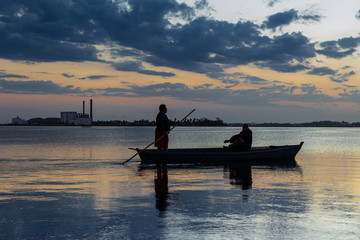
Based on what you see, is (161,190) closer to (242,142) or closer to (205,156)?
(205,156)

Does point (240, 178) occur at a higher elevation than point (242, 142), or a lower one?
lower

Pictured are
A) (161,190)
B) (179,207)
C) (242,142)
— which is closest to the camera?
(179,207)

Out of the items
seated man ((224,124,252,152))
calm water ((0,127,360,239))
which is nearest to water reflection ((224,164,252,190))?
calm water ((0,127,360,239))

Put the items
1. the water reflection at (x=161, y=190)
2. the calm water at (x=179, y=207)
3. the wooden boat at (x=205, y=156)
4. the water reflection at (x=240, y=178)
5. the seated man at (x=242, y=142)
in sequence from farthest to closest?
1. the seated man at (x=242, y=142)
2. the wooden boat at (x=205, y=156)
3. the water reflection at (x=240, y=178)
4. the water reflection at (x=161, y=190)
5. the calm water at (x=179, y=207)

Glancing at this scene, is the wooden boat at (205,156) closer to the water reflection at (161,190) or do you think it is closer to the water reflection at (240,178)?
the water reflection at (161,190)

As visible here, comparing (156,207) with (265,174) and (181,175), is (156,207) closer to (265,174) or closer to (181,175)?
(181,175)

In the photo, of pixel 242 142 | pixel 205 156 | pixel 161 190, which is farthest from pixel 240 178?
pixel 242 142

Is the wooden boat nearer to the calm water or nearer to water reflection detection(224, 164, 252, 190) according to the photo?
water reflection detection(224, 164, 252, 190)

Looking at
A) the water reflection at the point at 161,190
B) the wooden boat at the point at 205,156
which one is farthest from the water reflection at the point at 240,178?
the wooden boat at the point at 205,156

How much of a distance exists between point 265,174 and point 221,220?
31.8ft

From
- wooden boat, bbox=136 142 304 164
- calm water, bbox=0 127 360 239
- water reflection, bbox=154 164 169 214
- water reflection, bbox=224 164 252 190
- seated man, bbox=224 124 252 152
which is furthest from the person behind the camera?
seated man, bbox=224 124 252 152

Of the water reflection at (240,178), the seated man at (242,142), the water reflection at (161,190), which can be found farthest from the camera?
the seated man at (242,142)

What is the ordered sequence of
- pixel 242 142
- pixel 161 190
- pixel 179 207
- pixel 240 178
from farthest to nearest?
pixel 242 142, pixel 240 178, pixel 161 190, pixel 179 207

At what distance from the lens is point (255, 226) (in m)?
7.82
